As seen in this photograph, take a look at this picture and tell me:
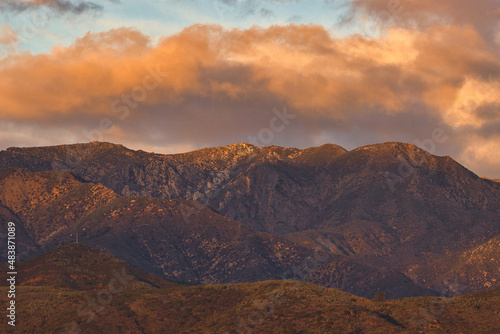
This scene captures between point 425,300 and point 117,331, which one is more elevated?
point 425,300

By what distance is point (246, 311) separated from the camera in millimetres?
128625

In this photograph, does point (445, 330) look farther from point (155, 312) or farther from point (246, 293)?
point (155, 312)

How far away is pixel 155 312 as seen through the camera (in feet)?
457

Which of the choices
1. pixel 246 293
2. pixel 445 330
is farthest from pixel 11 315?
pixel 445 330

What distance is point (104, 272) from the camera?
19462 centimetres

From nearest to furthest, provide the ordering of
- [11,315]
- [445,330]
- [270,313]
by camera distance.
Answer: [445,330], [270,313], [11,315]

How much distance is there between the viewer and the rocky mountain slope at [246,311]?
4624 inches

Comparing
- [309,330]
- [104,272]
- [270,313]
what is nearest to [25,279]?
[104,272]

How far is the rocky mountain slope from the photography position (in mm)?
117438

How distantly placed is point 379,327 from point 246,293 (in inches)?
1399

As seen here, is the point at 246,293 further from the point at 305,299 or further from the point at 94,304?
the point at 94,304

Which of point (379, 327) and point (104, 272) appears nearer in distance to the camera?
point (379, 327)

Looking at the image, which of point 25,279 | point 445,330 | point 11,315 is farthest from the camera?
point 25,279

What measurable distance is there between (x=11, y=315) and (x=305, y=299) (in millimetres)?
55458
